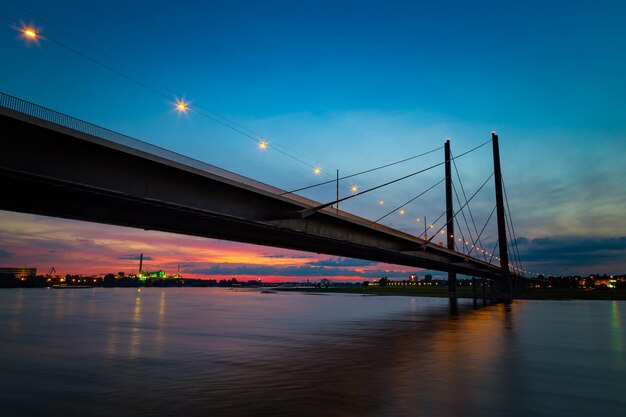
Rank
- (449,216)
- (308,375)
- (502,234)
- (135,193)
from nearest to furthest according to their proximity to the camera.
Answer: (308,375), (135,193), (502,234), (449,216)

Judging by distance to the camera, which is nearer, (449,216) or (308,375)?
(308,375)

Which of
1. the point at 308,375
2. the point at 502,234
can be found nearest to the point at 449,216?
the point at 502,234

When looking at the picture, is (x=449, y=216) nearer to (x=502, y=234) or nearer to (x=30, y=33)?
(x=502, y=234)

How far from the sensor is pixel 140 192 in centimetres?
2681

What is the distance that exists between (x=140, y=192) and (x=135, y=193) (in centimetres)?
39

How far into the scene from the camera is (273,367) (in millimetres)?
16062

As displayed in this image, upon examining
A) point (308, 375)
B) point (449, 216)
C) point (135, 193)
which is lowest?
point (308, 375)

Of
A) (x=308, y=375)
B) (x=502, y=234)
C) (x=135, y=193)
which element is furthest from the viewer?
(x=502, y=234)

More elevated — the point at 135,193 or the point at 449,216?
the point at 449,216

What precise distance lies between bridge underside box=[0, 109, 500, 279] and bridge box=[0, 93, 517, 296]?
2.0 inches

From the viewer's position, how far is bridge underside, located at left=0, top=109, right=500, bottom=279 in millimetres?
21719

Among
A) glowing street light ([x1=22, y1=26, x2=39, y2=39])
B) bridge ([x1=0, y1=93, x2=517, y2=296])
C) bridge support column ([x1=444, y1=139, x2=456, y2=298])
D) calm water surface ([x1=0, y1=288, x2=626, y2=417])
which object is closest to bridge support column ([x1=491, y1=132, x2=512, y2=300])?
bridge support column ([x1=444, y1=139, x2=456, y2=298])

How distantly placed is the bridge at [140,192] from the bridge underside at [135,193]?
0.17 feet

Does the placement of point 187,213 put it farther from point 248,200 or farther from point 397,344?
point 397,344
